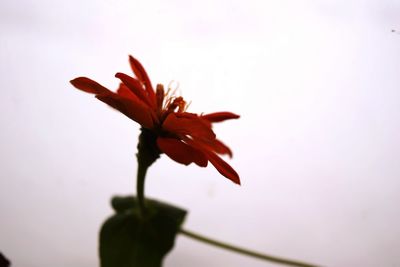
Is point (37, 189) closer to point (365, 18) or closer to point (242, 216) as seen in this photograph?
point (242, 216)

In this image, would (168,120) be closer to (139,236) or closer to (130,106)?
(130,106)

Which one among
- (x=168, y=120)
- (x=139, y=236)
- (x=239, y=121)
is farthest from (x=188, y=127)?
(x=239, y=121)

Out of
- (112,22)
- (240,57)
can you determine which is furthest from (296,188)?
(112,22)

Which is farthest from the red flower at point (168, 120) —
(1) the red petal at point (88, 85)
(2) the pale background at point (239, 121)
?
(2) the pale background at point (239, 121)

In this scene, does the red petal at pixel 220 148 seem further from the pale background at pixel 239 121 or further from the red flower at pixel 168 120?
the pale background at pixel 239 121

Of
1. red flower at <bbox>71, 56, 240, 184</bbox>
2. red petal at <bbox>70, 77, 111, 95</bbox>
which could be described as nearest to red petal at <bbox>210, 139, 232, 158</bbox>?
red flower at <bbox>71, 56, 240, 184</bbox>

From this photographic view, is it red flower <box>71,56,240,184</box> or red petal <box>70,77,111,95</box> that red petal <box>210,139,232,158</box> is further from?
red petal <box>70,77,111,95</box>
